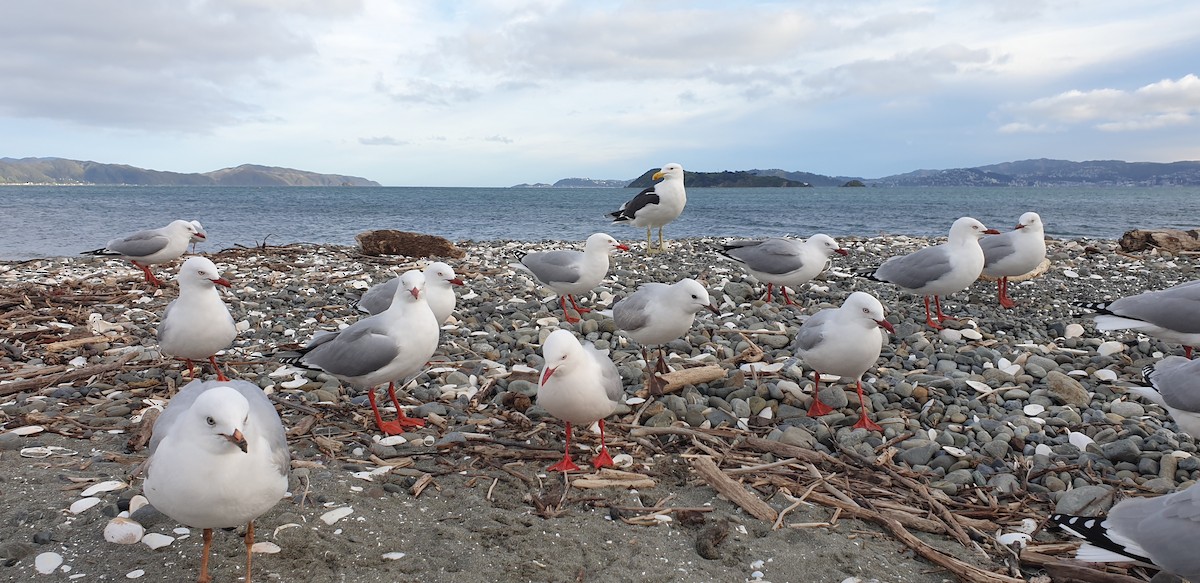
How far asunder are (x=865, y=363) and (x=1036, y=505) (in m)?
1.59

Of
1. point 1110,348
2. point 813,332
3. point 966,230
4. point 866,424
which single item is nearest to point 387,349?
point 813,332

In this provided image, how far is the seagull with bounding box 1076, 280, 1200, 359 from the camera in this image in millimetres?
6320

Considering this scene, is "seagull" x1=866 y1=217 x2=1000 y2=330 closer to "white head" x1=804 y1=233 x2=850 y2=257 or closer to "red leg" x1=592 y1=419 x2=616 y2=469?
"white head" x1=804 y1=233 x2=850 y2=257

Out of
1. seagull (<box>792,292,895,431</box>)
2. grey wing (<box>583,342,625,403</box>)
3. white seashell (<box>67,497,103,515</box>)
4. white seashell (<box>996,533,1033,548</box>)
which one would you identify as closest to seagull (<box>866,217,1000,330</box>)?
seagull (<box>792,292,895,431</box>)

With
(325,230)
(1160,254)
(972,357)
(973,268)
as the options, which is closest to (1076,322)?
(973,268)

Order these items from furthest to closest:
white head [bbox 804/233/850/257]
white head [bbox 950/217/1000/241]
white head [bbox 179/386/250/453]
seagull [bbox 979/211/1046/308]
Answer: white head [bbox 804/233/850/257] < seagull [bbox 979/211/1046/308] < white head [bbox 950/217/1000/241] < white head [bbox 179/386/250/453]

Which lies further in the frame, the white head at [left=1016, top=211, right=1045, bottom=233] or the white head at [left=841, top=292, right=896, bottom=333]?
the white head at [left=1016, top=211, right=1045, bottom=233]

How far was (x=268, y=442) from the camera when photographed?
3385 mm

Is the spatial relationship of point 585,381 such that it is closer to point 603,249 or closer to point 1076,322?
point 603,249

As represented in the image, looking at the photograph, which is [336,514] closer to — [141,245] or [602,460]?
[602,460]

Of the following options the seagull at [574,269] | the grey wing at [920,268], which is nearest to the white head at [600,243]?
the seagull at [574,269]

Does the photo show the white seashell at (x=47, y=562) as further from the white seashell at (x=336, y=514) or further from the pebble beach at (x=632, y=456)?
the white seashell at (x=336, y=514)

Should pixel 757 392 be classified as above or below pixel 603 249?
below

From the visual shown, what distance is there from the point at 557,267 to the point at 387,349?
3.98m
